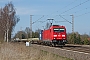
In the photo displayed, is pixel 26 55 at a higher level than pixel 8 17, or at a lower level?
lower

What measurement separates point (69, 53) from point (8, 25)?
192 feet

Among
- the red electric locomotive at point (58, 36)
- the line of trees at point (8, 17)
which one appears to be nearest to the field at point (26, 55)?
the red electric locomotive at point (58, 36)

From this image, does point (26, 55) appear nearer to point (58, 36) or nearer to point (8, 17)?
point (58, 36)

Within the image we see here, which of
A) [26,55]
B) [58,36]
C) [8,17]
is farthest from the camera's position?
[8,17]

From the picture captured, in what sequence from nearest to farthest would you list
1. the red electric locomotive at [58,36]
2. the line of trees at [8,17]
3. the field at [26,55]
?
the field at [26,55], the red electric locomotive at [58,36], the line of trees at [8,17]

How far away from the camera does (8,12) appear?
78812 mm

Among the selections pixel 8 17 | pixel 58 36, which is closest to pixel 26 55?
pixel 58 36

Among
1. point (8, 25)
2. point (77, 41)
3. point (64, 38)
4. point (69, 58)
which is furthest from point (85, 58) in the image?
point (8, 25)

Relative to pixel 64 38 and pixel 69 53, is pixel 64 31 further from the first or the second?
pixel 69 53

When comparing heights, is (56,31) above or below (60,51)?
above

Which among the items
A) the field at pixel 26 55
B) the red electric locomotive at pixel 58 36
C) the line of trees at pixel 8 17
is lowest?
the field at pixel 26 55

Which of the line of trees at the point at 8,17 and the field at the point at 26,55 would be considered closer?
the field at the point at 26,55

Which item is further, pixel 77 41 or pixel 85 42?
pixel 77 41

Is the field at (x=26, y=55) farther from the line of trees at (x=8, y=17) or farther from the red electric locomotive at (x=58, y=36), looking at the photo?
the line of trees at (x=8, y=17)
